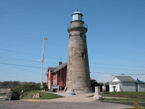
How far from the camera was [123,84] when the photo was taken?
128ft

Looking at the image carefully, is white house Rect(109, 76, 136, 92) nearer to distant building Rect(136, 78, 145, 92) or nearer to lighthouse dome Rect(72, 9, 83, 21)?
distant building Rect(136, 78, 145, 92)

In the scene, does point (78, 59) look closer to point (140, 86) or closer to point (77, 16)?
point (77, 16)

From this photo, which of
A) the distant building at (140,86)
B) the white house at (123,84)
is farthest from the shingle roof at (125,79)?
the distant building at (140,86)

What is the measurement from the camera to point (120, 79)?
129ft

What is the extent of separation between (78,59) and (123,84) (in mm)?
14336

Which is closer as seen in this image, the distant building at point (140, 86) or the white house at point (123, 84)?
the white house at point (123, 84)

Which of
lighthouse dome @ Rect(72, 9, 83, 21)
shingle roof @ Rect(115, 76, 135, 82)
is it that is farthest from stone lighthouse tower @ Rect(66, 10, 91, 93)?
shingle roof @ Rect(115, 76, 135, 82)

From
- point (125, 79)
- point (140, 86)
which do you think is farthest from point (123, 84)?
point (140, 86)

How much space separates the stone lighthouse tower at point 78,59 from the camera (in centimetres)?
3421

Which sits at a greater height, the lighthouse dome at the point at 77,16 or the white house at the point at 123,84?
the lighthouse dome at the point at 77,16

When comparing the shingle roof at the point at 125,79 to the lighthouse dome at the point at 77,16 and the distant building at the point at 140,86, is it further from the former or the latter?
the lighthouse dome at the point at 77,16

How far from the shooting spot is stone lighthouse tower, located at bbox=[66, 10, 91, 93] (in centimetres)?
3421

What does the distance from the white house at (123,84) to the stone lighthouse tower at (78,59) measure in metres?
8.77

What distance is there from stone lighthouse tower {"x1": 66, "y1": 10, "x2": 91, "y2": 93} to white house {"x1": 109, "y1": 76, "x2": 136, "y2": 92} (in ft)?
28.8
